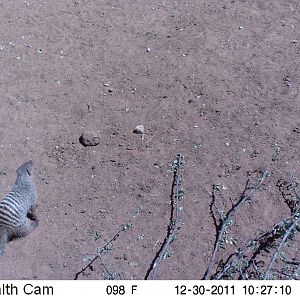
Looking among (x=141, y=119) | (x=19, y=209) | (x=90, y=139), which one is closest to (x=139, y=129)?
(x=141, y=119)

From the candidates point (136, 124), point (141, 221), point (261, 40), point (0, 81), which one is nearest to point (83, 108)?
point (136, 124)

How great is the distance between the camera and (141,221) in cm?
490

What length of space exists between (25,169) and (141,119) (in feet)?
4.74

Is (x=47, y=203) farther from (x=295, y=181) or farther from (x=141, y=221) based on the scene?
(x=295, y=181)

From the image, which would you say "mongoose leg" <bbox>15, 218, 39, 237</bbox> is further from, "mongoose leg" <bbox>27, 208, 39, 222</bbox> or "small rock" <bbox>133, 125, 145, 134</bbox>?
"small rock" <bbox>133, 125, 145, 134</bbox>

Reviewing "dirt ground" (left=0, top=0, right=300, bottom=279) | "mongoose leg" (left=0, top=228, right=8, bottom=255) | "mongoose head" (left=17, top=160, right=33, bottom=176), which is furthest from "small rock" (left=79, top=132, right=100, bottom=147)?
"mongoose leg" (left=0, top=228, right=8, bottom=255)

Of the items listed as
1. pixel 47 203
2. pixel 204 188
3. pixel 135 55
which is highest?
pixel 135 55

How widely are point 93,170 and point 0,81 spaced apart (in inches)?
80.1

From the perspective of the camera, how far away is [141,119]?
570cm

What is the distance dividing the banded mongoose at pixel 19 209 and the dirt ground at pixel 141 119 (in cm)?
11

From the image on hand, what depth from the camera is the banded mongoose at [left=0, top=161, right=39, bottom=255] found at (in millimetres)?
4662

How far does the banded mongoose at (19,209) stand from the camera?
4662mm

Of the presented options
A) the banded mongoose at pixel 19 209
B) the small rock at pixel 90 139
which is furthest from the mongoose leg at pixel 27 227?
the small rock at pixel 90 139

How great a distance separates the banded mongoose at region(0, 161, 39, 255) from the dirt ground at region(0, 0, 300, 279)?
111 mm
